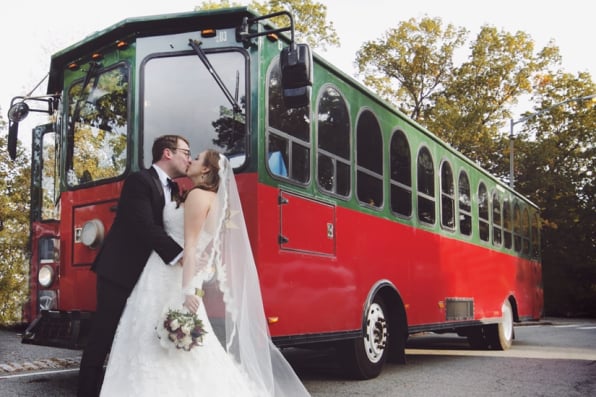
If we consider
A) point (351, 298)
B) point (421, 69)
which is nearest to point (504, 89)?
point (421, 69)

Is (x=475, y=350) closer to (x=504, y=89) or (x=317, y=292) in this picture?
(x=317, y=292)

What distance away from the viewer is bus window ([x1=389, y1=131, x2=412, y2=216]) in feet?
27.9

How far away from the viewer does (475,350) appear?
482 inches

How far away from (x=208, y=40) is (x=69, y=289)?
2618 millimetres

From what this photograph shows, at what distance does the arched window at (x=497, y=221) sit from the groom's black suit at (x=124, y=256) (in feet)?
30.9

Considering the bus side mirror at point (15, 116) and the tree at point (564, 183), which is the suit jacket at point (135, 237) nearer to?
the bus side mirror at point (15, 116)

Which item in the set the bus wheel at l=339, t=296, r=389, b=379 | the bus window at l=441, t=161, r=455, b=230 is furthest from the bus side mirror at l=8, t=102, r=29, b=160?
the bus window at l=441, t=161, r=455, b=230

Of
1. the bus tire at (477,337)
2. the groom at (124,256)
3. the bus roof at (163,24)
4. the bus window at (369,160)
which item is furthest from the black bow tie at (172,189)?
the bus tire at (477,337)

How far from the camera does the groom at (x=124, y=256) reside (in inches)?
167

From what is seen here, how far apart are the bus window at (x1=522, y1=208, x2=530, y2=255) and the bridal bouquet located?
11.9m

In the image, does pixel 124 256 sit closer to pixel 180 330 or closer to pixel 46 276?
pixel 180 330

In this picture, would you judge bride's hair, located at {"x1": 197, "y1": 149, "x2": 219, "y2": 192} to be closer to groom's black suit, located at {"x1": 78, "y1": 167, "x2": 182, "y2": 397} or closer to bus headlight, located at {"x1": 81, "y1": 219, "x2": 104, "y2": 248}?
groom's black suit, located at {"x1": 78, "y1": 167, "x2": 182, "y2": 397}

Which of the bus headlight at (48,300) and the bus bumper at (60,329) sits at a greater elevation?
the bus headlight at (48,300)

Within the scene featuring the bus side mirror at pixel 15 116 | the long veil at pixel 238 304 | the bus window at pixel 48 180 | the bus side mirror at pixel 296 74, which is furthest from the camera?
the bus window at pixel 48 180
